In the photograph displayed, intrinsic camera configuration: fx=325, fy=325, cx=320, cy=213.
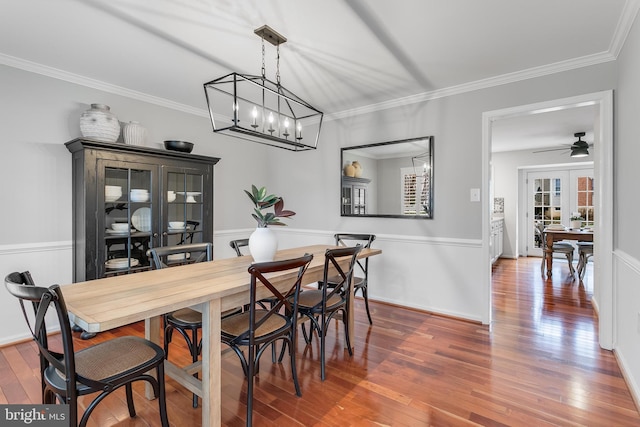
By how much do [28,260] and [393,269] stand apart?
141 inches

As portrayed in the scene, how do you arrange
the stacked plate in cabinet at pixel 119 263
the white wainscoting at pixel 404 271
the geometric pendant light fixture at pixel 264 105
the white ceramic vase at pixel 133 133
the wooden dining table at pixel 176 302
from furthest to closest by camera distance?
the white ceramic vase at pixel 133 133 < the stacked plate in cabinet at pixel 119 263 < the white wainscoting at pixel 404 271 < the geometric pendant light fixture at pixel 264 105 < the wooden dining table at pixel 176 302

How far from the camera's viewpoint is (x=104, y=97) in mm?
3275

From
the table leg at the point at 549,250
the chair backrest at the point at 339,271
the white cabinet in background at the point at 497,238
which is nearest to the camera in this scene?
the chair backrest at the point at 339,271

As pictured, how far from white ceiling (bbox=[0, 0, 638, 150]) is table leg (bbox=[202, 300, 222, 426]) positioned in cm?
181

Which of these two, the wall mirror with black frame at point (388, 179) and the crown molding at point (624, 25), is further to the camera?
Answer: the wall mirror with black frame at point (388, 179)

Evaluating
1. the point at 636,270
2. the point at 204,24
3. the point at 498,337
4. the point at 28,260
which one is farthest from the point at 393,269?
the point at 28,260

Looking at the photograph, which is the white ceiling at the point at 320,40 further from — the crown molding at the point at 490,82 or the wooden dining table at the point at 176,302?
the wooden dining table at the point at 176,302

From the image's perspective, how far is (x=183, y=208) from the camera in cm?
355

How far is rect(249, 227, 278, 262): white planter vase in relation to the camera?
2246 millimetres

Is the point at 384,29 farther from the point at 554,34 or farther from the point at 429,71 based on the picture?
the point at 554,34

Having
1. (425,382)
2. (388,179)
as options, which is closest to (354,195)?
(388,179)

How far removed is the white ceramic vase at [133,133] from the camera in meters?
3.21

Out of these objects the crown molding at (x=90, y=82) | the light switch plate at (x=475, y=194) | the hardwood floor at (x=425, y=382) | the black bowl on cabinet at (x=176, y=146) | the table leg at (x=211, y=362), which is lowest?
the hardwood floor at (x=425, y=382)

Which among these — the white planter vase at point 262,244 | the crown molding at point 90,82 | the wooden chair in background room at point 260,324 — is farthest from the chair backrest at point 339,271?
the crown molding at point 90,82
